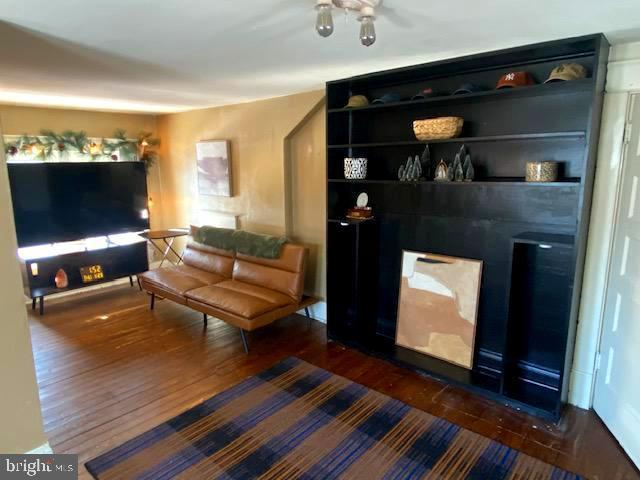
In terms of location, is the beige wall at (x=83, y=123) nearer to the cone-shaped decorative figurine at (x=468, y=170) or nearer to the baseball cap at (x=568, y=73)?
the cone-shaped decorative figurine at (x=468, y=170)

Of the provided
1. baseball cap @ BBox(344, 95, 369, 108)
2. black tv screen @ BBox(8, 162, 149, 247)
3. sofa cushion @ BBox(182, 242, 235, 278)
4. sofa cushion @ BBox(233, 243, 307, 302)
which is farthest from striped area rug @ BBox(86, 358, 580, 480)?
black tv screen @ BBox(8, 162, 149, 247)

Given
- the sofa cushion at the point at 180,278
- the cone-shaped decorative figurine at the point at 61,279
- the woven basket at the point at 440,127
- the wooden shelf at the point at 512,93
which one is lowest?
the cone-shaped decorative figurine at the point at 61,279

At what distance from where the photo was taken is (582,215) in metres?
2.17

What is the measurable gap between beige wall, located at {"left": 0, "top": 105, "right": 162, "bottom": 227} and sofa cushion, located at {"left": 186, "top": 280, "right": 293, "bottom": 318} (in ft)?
8.06

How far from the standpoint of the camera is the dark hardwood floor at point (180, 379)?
226 centimetres

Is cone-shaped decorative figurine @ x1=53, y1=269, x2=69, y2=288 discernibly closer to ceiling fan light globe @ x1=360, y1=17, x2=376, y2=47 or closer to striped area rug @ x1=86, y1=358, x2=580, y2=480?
striped area rug @ x1=86, y1=358, x2=580, y2=480

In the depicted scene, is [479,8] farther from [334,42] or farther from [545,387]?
Result: [545,387]

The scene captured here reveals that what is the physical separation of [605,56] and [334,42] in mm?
1486

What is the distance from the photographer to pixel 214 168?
4.67 meters

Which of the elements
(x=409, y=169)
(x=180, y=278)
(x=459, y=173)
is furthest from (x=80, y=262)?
(x=459, y=173)

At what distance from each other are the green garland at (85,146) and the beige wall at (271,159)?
61cm

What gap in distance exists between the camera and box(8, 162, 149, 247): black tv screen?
161 inches

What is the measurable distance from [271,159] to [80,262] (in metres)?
→ 2.46

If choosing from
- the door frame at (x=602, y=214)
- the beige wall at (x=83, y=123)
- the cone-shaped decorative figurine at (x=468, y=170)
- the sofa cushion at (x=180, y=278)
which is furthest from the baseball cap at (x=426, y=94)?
the beige wall at (x=83, y=123)
